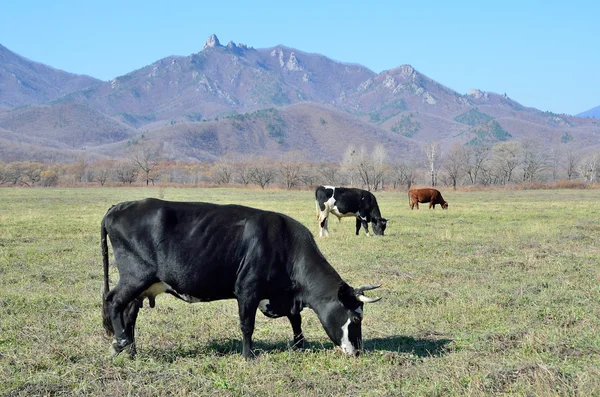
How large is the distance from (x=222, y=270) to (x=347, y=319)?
173cm

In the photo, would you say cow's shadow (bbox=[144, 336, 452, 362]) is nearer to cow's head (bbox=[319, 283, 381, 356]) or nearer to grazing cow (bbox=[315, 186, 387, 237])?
cow's head (bbox=[319, 283, 381, 356])

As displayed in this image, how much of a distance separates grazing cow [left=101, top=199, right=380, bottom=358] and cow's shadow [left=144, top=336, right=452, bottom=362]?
36 cm

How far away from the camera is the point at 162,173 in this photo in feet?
459

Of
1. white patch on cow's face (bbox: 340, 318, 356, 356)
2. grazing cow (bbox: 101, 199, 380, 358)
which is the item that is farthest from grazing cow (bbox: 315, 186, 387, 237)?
white patch on cow's face (bbox: 340, 318, 356, 356)

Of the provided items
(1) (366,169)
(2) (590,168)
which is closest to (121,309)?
(1) (366,169)

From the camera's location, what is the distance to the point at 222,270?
756 centimetres

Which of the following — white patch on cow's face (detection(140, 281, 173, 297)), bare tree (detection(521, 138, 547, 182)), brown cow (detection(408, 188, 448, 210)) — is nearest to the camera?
white patch on cow's face (detection(140, 281, 173, 297))

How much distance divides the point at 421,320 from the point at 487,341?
5.62ft

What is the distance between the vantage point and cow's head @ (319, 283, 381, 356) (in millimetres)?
7379

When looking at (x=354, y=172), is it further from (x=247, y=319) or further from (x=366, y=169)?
(x=247, y=319)

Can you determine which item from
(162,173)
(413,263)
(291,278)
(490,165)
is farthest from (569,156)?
(291,278)

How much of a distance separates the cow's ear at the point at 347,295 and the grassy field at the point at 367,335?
2.28 feet

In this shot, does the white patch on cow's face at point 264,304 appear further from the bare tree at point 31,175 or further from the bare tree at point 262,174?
the bare tree at point 31,175

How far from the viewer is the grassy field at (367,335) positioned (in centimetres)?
639
